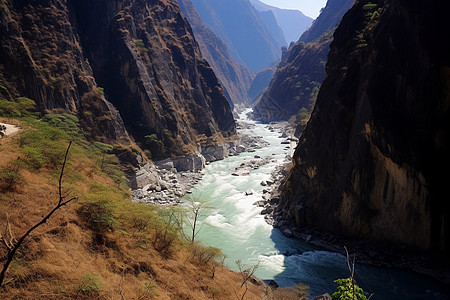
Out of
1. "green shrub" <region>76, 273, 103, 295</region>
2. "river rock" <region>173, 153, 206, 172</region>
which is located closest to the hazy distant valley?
"green shrub" <region>76, 273, 103, 295</region>

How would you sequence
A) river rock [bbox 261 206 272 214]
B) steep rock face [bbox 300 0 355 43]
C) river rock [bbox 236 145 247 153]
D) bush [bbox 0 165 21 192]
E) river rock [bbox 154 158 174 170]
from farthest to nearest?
steep rock face [bbox 300 0 355 43] → river rock [bbox 236 145 247 153] → river rock [bbox 154 158 174 170] → river rock [bbox 261 206 272 214] → bush [bbox 0 165 21 192]

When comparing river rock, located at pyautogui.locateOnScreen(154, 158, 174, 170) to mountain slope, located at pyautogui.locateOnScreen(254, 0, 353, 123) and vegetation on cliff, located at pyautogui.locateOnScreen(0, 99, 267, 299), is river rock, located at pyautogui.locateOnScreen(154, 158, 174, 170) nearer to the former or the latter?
vegetation on cliff, located at pyautogui.locateOnScreen(0, 99, 267, 299)

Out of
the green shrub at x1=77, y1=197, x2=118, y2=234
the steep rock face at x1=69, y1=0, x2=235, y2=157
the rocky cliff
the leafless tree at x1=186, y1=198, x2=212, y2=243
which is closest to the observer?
the green shrub at x1=77, y1=197, x2=118, y2=234

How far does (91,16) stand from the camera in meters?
47.3

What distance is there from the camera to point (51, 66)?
119ft

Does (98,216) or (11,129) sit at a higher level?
(11,129)

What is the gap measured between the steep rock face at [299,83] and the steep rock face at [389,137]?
69572 mm

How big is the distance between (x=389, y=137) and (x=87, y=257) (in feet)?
66.7

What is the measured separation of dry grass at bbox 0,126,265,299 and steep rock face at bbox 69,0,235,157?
31298mm

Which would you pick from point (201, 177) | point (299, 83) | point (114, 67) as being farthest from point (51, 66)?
point (299, 83)

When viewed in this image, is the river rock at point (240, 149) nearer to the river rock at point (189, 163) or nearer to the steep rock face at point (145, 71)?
the steep rock face at point (145, 71)

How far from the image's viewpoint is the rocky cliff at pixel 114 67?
34.4 m

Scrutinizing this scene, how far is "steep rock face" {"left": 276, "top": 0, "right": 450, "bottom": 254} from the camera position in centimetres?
1850

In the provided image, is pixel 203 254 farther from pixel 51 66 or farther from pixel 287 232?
pixel 51 66
